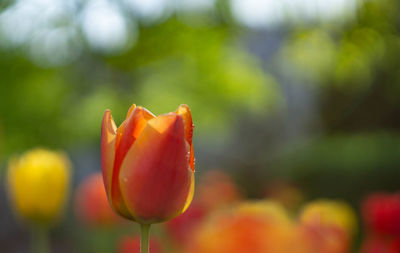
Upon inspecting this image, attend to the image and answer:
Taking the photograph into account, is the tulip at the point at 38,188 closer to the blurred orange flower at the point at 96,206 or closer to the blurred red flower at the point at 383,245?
the blurred orange flower at the point at 96,206

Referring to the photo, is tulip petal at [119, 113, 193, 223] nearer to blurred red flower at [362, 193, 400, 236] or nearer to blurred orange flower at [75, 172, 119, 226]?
blurred red flower at [362, 193, 400, 236]

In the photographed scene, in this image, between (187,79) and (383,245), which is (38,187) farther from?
(187,79)

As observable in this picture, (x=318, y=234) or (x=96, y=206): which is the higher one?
(x=96, y=206)

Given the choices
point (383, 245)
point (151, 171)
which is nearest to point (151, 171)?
point (151, 171)

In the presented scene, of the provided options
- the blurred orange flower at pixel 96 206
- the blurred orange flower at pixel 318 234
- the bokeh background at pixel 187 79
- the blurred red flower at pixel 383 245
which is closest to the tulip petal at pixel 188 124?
the blurred orange flower at pixel 318 234

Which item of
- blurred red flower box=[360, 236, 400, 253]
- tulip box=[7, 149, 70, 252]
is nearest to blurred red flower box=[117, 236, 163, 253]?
tulip box=[7, 149, 70, 252]

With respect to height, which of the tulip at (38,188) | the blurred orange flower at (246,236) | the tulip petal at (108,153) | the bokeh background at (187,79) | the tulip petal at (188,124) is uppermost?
the bokeh background at (187,79)

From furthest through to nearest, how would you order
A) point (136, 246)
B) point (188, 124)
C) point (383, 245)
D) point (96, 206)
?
point (96, 206), point (136, 246), point (383, 245), point (188, 124)

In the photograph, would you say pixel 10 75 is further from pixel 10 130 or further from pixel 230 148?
pixel 230 148
